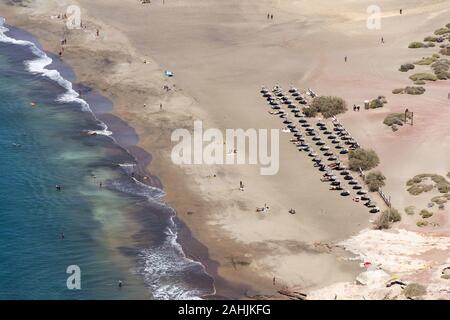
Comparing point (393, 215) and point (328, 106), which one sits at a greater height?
point (328, 106)

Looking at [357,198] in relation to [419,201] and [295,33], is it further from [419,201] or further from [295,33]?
[295,33]

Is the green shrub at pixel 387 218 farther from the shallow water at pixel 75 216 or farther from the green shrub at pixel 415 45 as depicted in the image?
the green shrub at pixel 415 45

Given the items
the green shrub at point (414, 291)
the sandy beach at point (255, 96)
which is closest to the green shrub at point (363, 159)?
the sandy beach at point (255, 96)

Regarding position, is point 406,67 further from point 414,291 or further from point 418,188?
point 414,291

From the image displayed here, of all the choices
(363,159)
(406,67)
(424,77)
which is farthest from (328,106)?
(406,67)

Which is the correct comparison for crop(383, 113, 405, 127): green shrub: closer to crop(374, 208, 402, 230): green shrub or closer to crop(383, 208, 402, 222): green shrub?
crop(374, 208, 402, 230): green shrub
